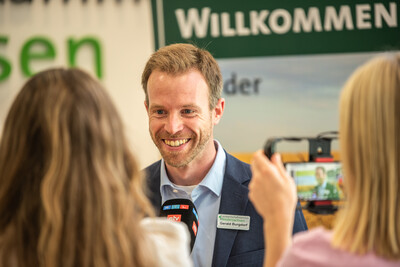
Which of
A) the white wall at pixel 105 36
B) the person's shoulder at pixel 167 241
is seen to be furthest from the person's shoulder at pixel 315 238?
the white wall at pixel 105 36

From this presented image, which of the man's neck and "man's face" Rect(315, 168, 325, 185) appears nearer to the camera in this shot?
"man's face" Rect(315, 168, 325, 185)

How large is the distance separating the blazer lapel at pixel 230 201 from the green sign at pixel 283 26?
101 inches

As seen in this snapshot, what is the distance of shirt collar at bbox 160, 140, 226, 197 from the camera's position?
2.14 meters

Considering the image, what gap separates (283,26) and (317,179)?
313cm

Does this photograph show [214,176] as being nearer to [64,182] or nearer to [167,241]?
[167,241]

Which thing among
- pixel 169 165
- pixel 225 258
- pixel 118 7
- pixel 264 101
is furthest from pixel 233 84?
pixel 225 258

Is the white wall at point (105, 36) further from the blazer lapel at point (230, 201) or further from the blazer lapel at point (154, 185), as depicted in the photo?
the blazer lapel at point (230, 201)

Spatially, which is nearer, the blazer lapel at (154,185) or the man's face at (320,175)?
the man's face at (320,175)

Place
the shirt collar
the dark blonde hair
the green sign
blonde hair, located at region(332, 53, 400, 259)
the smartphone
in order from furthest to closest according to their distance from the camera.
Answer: the green sign → the dark blonde hair → the shirt collar → the smartphone → blonde hair, located at region(332, 53, 400, 259)

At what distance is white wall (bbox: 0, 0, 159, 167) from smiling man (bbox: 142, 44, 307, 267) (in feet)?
7.67

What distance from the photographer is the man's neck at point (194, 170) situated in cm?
222

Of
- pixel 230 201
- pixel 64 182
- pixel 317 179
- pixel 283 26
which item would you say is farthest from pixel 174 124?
pixel 283 26

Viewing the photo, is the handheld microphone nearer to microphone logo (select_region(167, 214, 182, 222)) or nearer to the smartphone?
microphone logo (select_region(167, 214, 182, 222))

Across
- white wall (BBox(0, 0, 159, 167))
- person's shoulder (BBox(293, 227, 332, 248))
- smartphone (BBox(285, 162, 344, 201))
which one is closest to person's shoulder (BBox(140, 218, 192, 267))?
person's shoulder (BBox(293, 227, 332, 248))
